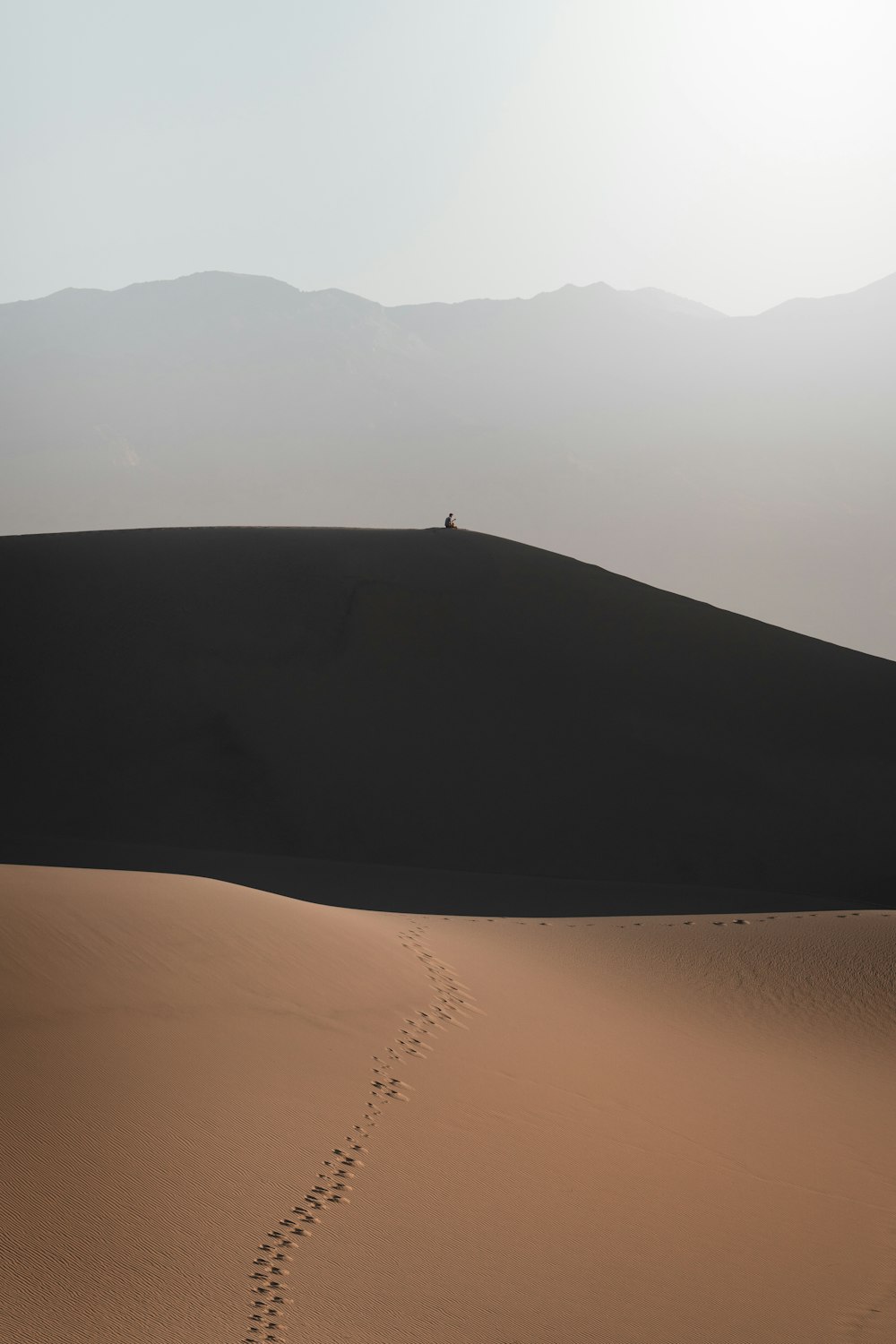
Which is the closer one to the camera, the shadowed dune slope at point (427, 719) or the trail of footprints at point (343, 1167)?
the trail of footprints at point (343, 1167)

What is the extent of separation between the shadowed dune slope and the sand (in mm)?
10096

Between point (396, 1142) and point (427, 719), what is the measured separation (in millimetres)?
17512

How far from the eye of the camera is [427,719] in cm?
2362

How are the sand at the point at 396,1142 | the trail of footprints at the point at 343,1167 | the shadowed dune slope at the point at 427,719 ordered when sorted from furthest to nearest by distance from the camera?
1. the shadowed dune slope at the point at 427,719
2. the sand at the point at 396,1142
3. the trail of footprints at the point at 343,1167

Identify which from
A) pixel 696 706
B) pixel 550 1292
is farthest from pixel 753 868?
pixel 550 1292

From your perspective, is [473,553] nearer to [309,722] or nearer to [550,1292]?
[309,722]

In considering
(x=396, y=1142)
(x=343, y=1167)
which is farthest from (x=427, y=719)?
(x=343, y=1167)

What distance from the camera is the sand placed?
463 centimetres

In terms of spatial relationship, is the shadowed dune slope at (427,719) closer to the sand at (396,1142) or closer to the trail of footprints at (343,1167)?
the sand at (396,1142)

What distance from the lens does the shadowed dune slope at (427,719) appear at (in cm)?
2059

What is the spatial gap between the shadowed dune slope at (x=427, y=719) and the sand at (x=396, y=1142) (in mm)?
10096

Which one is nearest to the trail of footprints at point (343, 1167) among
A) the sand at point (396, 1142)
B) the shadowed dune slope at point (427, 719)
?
the sand at point (396, 1142)

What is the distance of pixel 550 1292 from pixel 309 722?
18417 mm

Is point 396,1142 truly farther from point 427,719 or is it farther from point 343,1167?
point 427,719
